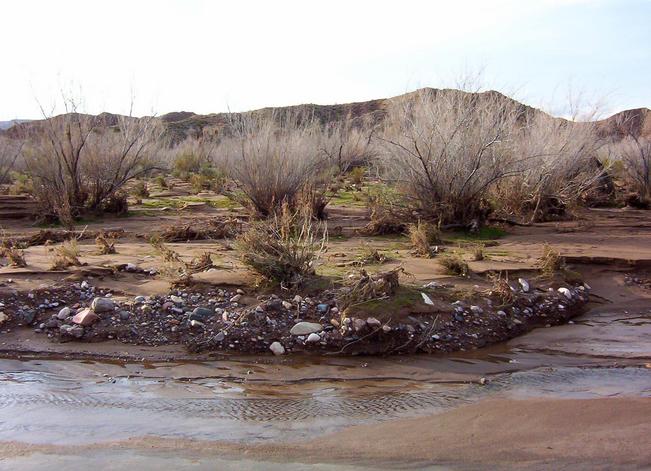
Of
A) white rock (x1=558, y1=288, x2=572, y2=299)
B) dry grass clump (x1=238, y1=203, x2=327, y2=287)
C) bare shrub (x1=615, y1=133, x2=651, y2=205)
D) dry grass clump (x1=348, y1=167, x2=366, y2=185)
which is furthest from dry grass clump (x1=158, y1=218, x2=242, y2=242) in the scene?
bare shrub (x1=615, y1=133, x2=651, y2=205)

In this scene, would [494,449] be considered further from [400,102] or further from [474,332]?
[400,102]

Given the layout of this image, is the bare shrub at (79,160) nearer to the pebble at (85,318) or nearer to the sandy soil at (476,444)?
the pebble at (85,318)

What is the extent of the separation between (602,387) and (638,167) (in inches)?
649

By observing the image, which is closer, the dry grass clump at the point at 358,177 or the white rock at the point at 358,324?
the white rock at the point at 358,324

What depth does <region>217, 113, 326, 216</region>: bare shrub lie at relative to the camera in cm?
1416

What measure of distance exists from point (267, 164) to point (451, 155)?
406 centimetres

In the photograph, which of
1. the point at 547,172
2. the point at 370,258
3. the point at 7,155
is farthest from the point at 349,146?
the point at 370,258

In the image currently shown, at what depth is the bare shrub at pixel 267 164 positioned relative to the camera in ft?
46.4

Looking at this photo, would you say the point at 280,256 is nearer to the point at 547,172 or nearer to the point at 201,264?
the point at 201,264

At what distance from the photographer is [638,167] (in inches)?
800

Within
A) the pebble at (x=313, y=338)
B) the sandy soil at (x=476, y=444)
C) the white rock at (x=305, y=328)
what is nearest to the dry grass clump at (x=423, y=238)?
the white rock at (x=305, y=328)

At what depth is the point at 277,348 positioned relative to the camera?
686cm

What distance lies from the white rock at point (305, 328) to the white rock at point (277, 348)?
0.26 metres

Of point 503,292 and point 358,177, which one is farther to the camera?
point 358,177
